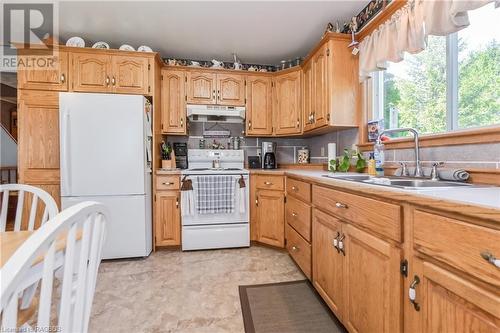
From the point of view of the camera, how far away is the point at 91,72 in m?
2.51

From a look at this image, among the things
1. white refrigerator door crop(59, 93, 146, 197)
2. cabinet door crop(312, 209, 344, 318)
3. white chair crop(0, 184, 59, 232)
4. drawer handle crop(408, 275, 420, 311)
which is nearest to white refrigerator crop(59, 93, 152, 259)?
white refrigerator door crop(59, 93, 146, 197)

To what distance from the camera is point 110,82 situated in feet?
8.31

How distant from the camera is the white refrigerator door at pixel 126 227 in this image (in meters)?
2.39

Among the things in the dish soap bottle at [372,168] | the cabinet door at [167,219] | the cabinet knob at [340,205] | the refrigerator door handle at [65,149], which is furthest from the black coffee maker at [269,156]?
the refrigerator door handle at [65,149]

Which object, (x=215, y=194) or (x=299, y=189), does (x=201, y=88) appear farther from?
(x=299, y=189)

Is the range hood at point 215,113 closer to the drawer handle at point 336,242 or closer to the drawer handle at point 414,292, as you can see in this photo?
the drawer handle at point 336,242

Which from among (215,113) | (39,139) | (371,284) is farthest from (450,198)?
(39,139)

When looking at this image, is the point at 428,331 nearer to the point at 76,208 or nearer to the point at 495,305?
the point at 495,305

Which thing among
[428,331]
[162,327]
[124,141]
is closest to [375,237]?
[428,331]

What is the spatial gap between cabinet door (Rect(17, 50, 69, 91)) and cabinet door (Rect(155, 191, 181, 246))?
1514 mm

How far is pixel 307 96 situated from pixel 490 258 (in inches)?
93.9

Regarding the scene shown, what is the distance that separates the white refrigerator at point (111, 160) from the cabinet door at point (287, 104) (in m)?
1.62

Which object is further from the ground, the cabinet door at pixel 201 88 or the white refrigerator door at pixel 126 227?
the cabinet door at pixel 201 88

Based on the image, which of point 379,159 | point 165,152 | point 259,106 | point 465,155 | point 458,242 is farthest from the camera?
point 259,106
